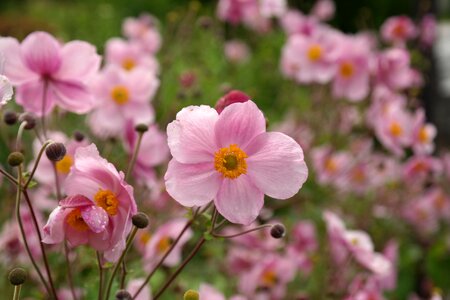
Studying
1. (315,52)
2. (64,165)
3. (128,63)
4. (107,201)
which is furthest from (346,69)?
(107,201)

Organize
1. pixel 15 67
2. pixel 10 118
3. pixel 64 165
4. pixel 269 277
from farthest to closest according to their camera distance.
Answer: pixel 269 277, pixel 64 165, pixel 15 67, pixel 10 118

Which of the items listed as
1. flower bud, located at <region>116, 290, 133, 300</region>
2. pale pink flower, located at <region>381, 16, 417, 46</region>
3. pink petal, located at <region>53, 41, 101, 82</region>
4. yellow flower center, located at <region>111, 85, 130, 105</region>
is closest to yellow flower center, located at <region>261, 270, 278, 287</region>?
yellow flower center, located at <region>111, 85, 130, 105</region>

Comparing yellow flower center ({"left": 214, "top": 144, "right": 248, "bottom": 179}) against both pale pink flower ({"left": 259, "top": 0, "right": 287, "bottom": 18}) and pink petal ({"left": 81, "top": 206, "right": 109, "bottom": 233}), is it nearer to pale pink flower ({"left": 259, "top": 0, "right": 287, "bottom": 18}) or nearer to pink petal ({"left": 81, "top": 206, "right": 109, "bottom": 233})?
pink petal ({"left": 81, "top": 206, "right": 109, "bottom": 233})

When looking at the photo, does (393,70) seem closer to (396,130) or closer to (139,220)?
(396,130)

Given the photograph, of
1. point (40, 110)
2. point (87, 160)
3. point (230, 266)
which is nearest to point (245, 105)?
point (87, 160)

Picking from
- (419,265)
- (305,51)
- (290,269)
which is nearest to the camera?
(290,269)

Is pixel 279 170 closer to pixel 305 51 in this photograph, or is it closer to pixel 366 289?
pixel 366 289

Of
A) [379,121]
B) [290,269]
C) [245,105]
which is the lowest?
[290,269]
